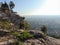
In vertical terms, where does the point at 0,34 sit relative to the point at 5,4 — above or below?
below

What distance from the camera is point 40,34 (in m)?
12.6

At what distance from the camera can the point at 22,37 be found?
11375mm

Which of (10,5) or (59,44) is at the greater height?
(10,5)

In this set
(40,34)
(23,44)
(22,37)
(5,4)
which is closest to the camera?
(23,44)

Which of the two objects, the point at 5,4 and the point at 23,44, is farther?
the point at 5,4

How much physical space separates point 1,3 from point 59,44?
2880cm

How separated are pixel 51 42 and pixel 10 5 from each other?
27.6 m

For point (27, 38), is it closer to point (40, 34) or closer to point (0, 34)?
point (40, 34)

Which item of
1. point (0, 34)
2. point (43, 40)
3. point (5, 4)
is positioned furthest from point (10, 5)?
point (43, 40)

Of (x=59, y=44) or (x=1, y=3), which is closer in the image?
(x=59, y=44)

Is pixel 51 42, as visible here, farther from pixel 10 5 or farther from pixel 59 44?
pixel 10 5

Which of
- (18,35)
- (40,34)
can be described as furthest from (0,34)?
(40,34)

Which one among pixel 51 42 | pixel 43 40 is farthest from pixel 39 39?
pixel 51 42

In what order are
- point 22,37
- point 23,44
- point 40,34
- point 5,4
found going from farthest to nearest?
point 5,4 → point 40,34 → point 22,37 → point 23,44
